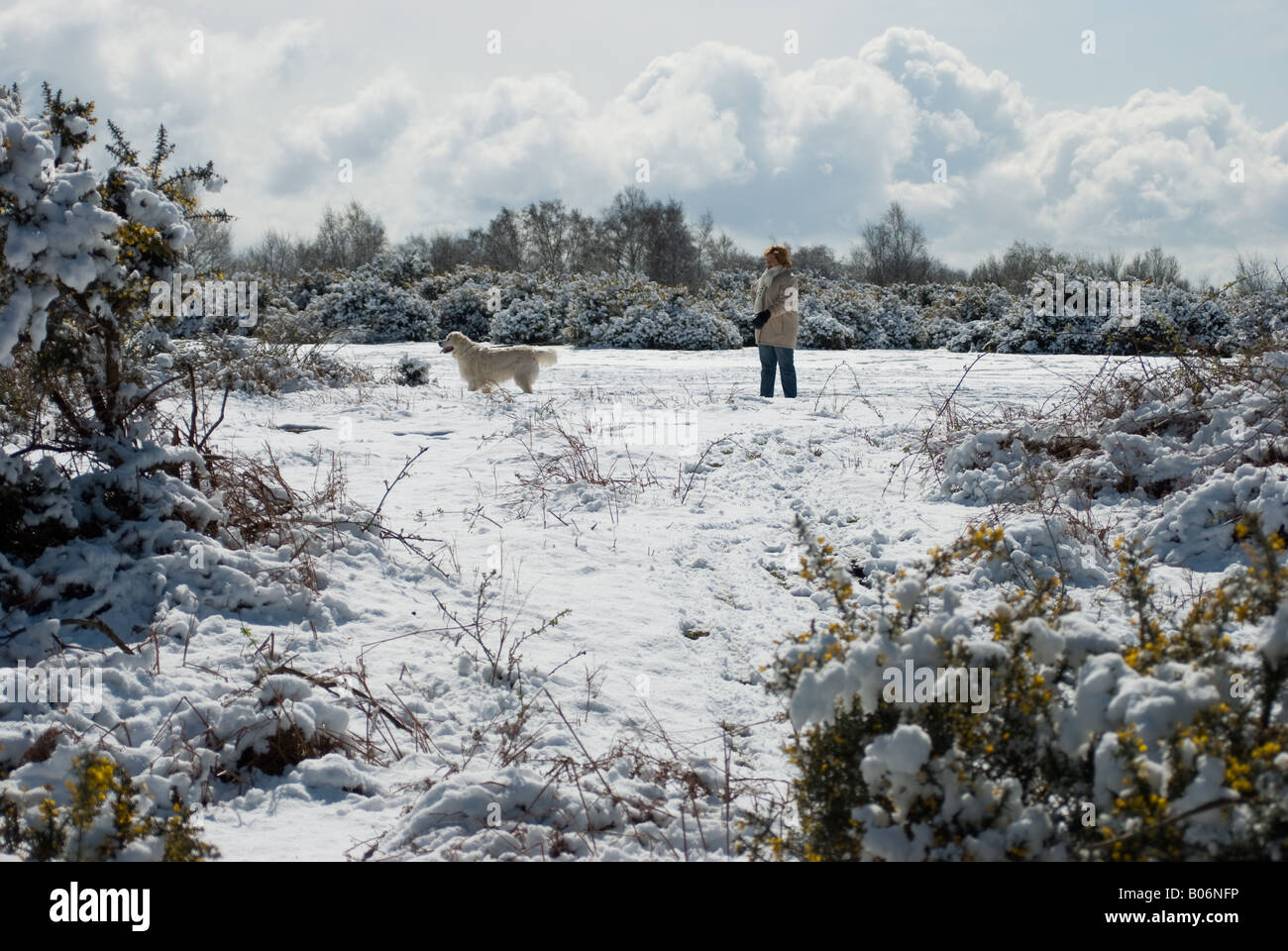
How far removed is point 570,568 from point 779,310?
234 inches

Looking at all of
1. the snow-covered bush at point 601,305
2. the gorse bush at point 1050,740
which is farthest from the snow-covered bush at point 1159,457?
the snow-covered bush at point 601,305

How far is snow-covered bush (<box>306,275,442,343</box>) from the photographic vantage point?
67.8 feet

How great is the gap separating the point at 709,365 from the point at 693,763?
1162cm

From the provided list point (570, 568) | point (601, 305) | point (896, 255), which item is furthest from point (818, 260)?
point (570, 568)

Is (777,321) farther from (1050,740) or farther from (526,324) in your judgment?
(526,324)

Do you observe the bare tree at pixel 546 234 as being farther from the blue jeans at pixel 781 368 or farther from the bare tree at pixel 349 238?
the blue jeans at pixel 781 368

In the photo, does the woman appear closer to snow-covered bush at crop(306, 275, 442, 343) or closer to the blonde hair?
the blonde hair

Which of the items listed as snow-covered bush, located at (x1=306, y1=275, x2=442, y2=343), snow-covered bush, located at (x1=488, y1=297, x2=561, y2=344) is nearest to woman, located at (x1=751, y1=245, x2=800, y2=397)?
snow-covered bush, located at (x1=488, y1=297, x2=561, y2=344)

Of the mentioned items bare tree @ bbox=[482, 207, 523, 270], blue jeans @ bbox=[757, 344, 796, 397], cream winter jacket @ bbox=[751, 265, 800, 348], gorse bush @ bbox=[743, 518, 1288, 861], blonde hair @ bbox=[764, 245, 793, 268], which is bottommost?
gorse bush @ bbox=[743, 518, 1288, 861]

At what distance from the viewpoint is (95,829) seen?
2.07 metres

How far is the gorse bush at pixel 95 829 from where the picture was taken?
6.50 ft

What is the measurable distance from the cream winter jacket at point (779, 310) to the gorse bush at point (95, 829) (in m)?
8.49
